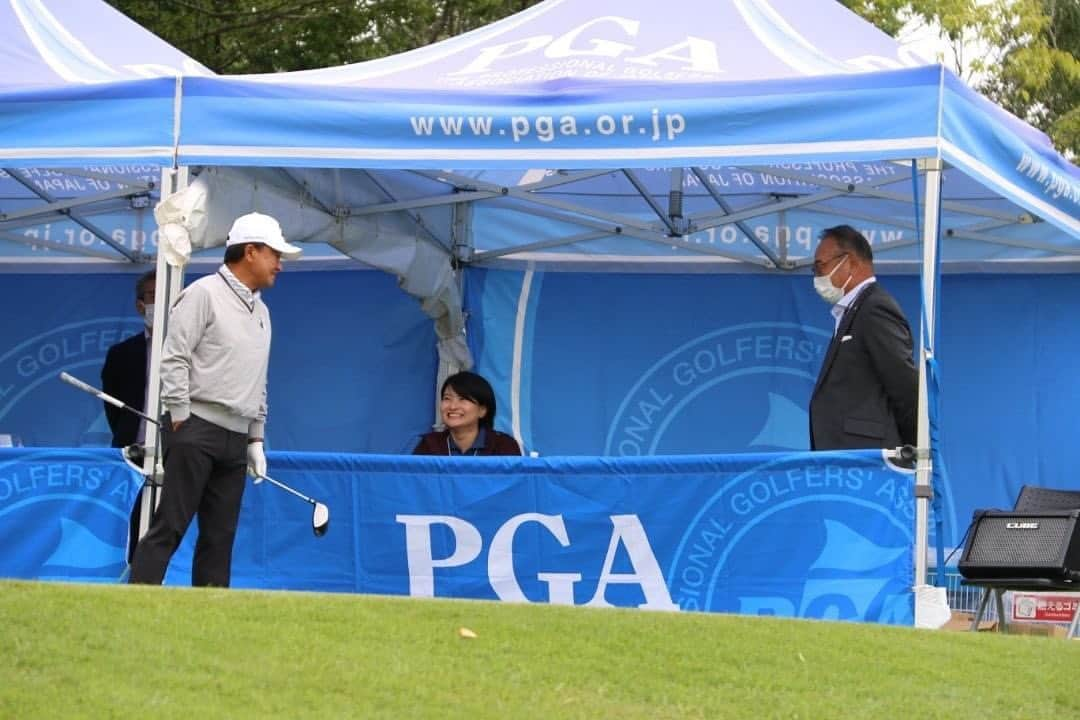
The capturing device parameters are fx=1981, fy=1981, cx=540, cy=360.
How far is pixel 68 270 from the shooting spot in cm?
1380

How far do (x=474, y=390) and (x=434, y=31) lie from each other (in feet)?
38.3

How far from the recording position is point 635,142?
8867 mm

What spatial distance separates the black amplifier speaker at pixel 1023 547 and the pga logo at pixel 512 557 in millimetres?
1587

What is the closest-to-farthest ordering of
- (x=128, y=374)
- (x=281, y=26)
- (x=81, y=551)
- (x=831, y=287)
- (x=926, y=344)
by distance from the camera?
(x=926, y=344)
(x=81, y=551)
(x=831, y=287)
(x=128, y=374)
(x=281, y=26)

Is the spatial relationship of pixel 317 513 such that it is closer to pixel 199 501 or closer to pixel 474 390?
pixel 199 501

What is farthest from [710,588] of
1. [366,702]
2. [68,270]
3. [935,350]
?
[68,270]

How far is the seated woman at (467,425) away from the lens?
1103 centimetres

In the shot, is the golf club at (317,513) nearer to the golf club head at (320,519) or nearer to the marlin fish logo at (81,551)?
the golf club head at (320,519)

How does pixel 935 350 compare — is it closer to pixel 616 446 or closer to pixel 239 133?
pixel 239 133

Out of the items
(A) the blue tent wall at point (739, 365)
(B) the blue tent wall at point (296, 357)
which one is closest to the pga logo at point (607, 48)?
(A) the blue tent wall at point (739, 365)

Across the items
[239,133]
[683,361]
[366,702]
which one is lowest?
[366,702]

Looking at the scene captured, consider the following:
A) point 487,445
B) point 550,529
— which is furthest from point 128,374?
point 550,529

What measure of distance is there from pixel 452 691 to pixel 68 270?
8.46 metres

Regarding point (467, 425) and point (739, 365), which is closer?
point (467, 425)
